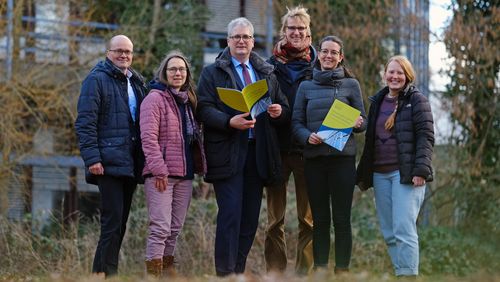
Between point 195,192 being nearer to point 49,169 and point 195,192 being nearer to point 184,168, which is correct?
point 49,169

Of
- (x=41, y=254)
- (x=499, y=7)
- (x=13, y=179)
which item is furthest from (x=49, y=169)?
(x=499, y=7)

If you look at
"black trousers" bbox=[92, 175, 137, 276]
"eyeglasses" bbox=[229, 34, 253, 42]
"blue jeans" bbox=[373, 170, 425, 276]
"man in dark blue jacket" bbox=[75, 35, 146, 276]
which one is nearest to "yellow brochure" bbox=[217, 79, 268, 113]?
"eyeglasses" bbox=[229, 34, 253, 42]

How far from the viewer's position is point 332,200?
947 cm

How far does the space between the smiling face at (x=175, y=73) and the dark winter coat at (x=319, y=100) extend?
106 cm

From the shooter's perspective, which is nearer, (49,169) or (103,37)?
(103,37)

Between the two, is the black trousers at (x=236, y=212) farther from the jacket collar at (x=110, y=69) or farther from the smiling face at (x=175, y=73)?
the jacket collar at (x=110, y=69)

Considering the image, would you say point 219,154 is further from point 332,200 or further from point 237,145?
point 332,200

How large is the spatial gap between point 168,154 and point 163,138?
0.50 feet

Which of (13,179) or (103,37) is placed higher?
(103,37)

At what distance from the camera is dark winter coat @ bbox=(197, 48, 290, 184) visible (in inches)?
367

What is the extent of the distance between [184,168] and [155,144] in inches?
13.7

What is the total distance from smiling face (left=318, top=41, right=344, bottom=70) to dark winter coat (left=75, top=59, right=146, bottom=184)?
174 centimetres

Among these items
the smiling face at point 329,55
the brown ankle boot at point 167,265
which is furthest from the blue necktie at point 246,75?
the brown ankle boot at point 167,265

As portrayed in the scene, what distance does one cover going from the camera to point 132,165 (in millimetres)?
9305
